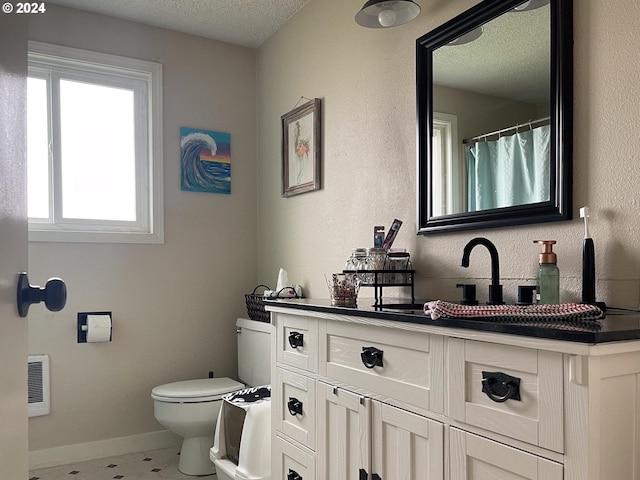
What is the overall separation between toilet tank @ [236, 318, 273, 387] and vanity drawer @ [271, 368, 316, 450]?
0.84 metres

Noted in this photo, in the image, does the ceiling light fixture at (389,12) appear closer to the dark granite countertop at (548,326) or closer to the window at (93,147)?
the dark granite countertop at (548,326)

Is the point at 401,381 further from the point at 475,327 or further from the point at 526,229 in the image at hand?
the point at 526,229

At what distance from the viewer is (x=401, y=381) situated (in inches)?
58.8

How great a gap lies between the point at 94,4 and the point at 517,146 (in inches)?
98.5

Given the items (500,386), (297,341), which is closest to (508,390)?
(500,386)

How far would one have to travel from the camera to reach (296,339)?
1.99 meters

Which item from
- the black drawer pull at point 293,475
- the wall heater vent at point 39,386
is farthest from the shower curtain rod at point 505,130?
the wall heater vent at point 39,386

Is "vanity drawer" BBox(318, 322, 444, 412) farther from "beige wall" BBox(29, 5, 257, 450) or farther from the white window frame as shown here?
"beige wall" BBox(29, 5, 257, 450)

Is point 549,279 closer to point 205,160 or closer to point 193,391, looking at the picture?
point 193,391

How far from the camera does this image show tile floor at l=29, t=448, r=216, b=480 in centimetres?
282

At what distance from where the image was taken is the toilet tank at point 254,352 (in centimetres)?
299

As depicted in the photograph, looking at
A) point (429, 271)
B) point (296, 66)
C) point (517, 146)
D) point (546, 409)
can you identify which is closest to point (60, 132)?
point (296, 66)

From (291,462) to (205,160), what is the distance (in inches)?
80.3

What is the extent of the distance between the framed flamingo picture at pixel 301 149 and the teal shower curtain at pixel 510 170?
110cm
